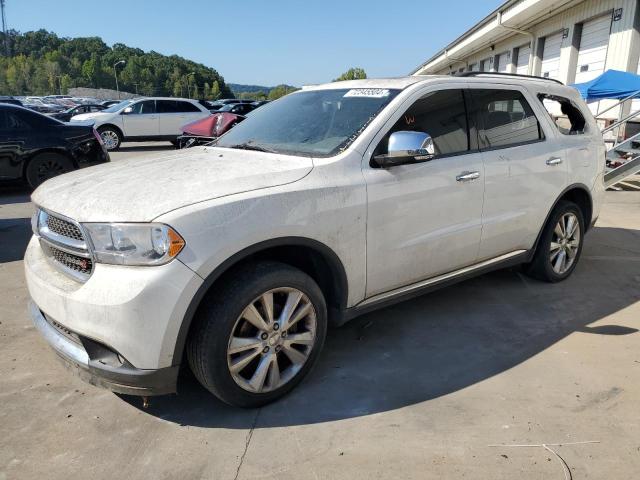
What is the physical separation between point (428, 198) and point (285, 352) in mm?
1342

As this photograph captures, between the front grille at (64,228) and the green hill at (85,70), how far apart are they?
98.8 meters

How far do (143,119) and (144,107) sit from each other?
1.33 ft

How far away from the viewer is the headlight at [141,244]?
7.55 ft

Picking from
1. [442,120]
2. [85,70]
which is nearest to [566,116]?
[442,120]

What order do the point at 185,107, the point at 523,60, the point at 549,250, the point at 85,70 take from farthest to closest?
the point at 85,70 → the point at 523,60 → the point at 185,107 → the point at 549,250

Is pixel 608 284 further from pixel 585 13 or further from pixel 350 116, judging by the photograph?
pixel 585 13

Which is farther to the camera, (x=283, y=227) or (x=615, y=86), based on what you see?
(x=615, y=86)

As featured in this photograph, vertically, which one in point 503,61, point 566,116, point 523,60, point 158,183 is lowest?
point 158,183

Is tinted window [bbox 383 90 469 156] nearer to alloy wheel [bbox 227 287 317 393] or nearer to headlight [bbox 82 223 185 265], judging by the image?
alloy wheel [bbox 227 287 317 393]

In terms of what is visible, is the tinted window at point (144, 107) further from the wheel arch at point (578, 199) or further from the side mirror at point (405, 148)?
the side mirror at point (405, 148)

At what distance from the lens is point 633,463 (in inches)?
93.4

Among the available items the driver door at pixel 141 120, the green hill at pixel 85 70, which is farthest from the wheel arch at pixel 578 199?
the green hill at pixel 85 70

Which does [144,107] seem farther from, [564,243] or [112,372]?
[112,372]

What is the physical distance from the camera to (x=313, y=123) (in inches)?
138
